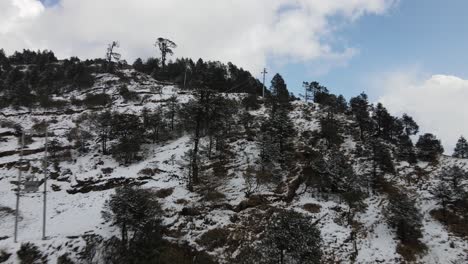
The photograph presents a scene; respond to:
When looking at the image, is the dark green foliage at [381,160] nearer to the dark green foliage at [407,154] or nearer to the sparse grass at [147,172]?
the dark green foliage at [407,154]

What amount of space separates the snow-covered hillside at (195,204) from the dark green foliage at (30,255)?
0.35m

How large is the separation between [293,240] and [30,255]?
17712 mm

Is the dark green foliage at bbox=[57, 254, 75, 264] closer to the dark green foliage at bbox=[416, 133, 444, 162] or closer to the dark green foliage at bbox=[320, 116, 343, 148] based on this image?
the dark green foliage at bbox=[320, 116, 343, 148]

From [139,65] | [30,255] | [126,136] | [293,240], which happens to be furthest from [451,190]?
[139,65]

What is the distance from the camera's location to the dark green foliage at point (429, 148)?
38375 millimetres

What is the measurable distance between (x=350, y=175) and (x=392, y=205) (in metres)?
6.03

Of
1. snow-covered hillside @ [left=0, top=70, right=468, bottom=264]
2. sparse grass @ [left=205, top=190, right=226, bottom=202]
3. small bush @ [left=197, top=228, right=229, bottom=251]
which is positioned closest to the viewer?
snow-covered hillside @ [left=0, top=70, right=468, bottom=264]

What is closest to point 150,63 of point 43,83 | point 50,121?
point 43,83

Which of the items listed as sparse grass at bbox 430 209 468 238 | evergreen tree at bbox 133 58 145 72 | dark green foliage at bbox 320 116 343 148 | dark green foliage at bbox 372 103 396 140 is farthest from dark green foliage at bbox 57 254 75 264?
evergreen tree at bbox 133 58 145 72

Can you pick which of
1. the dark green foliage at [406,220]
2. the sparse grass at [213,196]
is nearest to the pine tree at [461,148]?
the dark green foliage at [406,220]

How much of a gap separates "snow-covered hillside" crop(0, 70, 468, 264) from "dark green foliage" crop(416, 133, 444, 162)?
1261 mm

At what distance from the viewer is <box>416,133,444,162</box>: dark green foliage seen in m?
38.4

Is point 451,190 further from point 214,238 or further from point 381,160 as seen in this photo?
point 214,238

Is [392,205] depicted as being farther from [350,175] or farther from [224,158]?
[224,158]
